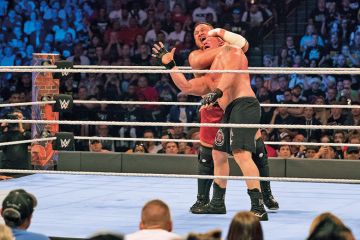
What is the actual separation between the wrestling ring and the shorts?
0.94ft

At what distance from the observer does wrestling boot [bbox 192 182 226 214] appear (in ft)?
20.3

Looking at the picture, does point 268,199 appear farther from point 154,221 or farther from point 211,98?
point 154,221

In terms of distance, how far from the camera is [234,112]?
20.0 feet

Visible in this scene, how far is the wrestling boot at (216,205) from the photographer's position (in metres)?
6.20

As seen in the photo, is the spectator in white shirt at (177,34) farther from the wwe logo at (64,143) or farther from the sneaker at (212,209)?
the sneaker at (212,209)

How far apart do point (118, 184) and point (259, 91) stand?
3257 mm

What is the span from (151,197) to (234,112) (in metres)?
1.20

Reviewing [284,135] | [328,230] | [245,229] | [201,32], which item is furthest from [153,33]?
[328,230]

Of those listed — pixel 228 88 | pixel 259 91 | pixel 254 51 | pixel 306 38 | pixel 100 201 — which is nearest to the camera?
pixel 228 88

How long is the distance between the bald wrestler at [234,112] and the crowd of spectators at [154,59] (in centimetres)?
250

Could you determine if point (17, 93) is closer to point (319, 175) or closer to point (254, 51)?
point (254, 51)

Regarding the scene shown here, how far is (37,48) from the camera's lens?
→ 42.9 ft

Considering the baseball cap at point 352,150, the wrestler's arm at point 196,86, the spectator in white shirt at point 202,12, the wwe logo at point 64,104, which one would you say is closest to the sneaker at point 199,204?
the wrestler's arm at point 196,86

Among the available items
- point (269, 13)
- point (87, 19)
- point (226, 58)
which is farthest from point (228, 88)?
point (87, 19)
